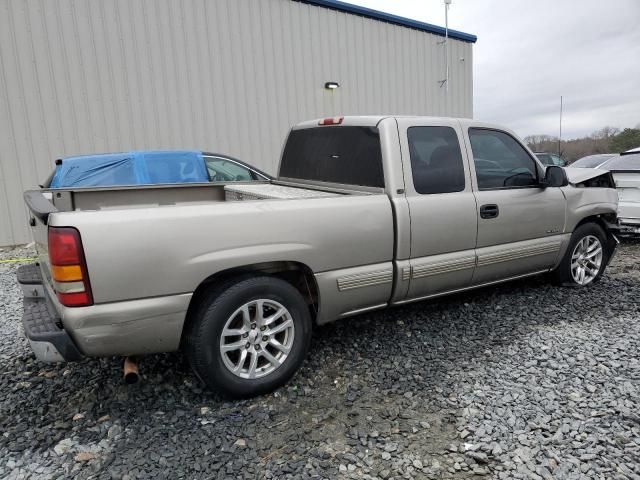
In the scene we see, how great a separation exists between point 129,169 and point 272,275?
15.7 feet

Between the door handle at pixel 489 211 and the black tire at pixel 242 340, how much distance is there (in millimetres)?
1735

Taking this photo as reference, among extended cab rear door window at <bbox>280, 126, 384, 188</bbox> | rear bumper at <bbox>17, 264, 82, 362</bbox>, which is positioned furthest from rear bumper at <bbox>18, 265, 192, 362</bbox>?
extended cab rear door window at <bbox>280, 126, 384, 188</bbox>

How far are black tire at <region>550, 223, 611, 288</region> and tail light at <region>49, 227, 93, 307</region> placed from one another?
4.27 m

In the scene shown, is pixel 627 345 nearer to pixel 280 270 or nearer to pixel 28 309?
pixel 280 270

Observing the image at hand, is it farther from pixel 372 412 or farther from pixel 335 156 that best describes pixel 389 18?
pixel 372 412

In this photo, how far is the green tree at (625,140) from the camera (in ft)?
107

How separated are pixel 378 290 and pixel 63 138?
26.4 ft

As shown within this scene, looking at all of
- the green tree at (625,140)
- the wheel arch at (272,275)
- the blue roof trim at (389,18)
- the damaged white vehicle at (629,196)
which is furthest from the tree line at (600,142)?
the wheel arch at (272,275)

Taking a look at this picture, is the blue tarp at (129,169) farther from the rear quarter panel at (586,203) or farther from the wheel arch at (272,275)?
the rear quarter panel at (586,203)

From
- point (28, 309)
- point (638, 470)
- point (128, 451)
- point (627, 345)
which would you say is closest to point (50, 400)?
point (28, 309)

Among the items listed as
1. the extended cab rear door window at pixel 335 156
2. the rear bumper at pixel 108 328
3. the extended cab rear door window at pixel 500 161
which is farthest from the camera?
the extended cab rear door window at pixel 500 161

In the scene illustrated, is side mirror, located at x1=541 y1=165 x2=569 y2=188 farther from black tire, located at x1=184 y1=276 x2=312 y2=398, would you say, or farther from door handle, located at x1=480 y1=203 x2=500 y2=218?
black tire, located at x1=184 y1=276 x2=312 y2=398

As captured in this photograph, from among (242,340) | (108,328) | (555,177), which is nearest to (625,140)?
(555,177)

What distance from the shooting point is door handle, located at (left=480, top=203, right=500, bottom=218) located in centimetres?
378
